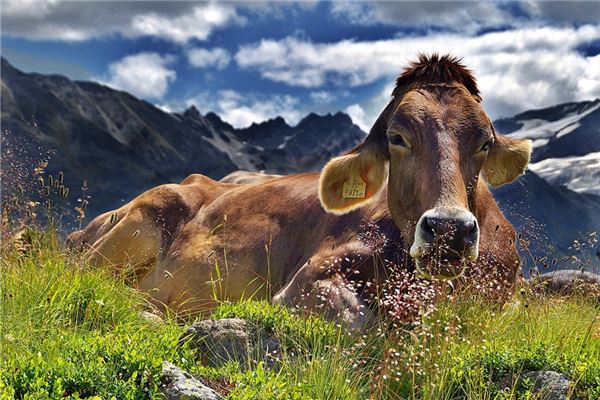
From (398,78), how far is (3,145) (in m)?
4.64

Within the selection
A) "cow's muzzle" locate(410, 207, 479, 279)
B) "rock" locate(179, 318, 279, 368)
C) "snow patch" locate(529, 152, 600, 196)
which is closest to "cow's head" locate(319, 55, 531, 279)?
"cow's muzzle" locate(410, 207, 479, 279)

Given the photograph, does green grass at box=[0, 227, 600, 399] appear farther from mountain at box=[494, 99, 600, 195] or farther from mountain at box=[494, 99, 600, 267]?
mountain at box=[494, 99, 600, 195]

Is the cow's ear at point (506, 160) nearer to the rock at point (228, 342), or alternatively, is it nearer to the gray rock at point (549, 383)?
the gray rock at point (549, 383)

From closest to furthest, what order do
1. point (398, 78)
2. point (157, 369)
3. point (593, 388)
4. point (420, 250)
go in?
point (157, 369) → point (593, 388) → point (420, 250) → point (398, 78)

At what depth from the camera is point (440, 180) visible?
6.62m

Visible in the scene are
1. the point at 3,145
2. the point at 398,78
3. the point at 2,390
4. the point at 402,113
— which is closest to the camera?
the point at 2,390

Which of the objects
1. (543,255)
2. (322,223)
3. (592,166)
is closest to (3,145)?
(322,223)

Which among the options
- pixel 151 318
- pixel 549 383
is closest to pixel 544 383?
pixel 549 383

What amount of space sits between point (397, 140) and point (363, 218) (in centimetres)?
148

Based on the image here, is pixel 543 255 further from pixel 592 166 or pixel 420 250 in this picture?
pixel 592 166

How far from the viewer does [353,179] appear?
8219 mm

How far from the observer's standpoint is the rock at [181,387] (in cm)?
513

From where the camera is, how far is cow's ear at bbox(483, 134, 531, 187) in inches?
310

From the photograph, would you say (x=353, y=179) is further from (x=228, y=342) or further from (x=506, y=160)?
(x=228, y=342)
